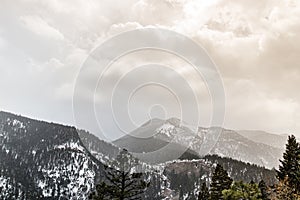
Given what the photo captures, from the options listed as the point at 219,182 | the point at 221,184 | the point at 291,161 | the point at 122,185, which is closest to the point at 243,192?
the point at 122,185

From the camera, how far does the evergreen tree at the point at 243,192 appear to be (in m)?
29.7

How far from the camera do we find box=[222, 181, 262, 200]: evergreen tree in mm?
29688

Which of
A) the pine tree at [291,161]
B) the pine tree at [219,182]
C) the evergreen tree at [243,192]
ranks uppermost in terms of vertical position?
the pine tree at [291,161]

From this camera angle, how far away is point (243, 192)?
30.0 m

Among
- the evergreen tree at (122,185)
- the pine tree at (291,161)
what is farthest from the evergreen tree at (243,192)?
the pine tree at (291,161)

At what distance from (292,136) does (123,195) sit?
27.7 meters

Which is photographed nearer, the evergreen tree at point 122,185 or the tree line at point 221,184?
the evergreen tree at point 122,185

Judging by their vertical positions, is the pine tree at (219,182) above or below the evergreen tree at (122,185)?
above

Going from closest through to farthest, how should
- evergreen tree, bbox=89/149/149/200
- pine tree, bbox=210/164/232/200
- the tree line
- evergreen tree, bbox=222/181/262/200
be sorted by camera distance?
evergreen tree, bbox=89/149/149/200, the tree line, evergreen tree, bbox=222/181/262/200, pine tree, bbox=210/164/232/200

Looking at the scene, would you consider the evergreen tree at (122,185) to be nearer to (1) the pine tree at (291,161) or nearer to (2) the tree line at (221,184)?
(2) the tree line at (221,184)

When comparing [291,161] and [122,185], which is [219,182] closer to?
[291,161]

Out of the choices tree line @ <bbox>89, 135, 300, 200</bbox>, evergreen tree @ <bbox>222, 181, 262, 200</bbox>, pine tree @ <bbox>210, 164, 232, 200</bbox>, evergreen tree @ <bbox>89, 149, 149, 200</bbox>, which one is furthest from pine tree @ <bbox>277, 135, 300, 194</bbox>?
evergreen tree @ <bbox>89, 149, 149, 200</bbox>

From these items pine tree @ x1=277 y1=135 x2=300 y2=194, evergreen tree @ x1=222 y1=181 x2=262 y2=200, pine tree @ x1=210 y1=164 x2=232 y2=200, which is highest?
pine tree @ x1=277 y1=135 x2=300 y2=194

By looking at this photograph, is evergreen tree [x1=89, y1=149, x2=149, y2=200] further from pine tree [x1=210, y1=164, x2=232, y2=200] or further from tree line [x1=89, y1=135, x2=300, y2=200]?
pine tree [x1=210, y1=164, x2=232, y2=200]
